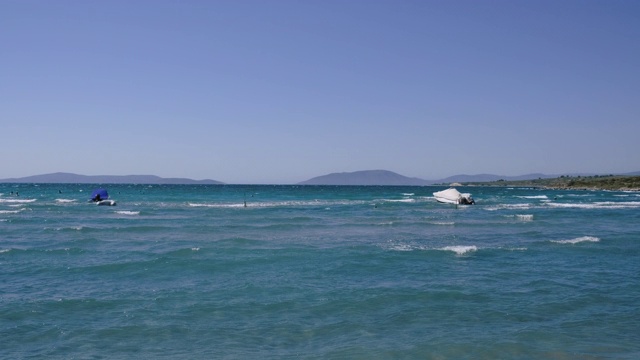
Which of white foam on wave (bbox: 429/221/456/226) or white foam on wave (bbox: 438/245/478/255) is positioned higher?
white foam on wave (bbox: 429/221/456/226)

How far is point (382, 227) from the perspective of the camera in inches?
1367

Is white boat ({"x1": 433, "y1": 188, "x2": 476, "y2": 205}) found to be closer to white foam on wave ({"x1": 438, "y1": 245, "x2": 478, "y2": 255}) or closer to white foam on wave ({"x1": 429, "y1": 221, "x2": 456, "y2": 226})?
white foam on wave ({"x1": 429, "y1": 221, "x2": 456, "y2": 226})

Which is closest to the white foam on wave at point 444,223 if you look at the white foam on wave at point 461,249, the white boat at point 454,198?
the white foam on wave at point 461,249

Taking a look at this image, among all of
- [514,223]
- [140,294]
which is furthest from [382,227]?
[140,294]

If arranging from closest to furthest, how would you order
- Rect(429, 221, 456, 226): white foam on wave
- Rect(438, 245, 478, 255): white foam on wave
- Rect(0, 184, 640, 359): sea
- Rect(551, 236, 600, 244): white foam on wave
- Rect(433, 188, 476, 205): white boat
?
Rect(0, 184, 640, 359): sea
Rect(438, 245, 478, 255): white foam on wave
Rect(551, 236, 600, 244): white foam on wave
Rect(429, 221, 456, 226): white foam on wave
Rect(433, 188, 476, 205): white boat

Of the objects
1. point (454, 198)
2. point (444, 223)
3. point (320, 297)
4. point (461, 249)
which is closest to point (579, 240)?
point (461, 249)

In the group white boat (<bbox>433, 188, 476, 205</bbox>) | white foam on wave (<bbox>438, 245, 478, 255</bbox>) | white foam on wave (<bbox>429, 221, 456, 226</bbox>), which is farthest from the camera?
white boat (<bbox>433, 188, 476, 205</bbox>)

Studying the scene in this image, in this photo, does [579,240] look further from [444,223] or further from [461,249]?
[444,223]

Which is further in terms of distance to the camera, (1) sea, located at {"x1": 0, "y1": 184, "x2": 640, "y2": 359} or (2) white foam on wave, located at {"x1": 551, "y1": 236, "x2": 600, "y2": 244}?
(2) white foam on wave, located at {"x1": 551, "y1": 236, "x2": 600, "y2": 244}

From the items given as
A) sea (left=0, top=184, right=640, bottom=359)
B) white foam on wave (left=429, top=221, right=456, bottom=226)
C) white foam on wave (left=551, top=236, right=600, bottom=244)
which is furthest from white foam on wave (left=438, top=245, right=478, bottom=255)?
white foam on wave (left=429, top=221, right=456, bottom=226)

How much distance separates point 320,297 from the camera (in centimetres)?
1436

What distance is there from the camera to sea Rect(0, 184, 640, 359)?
1045 centimetres

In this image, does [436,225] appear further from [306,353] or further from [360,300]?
[306,353]

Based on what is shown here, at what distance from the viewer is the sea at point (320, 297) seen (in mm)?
10453
